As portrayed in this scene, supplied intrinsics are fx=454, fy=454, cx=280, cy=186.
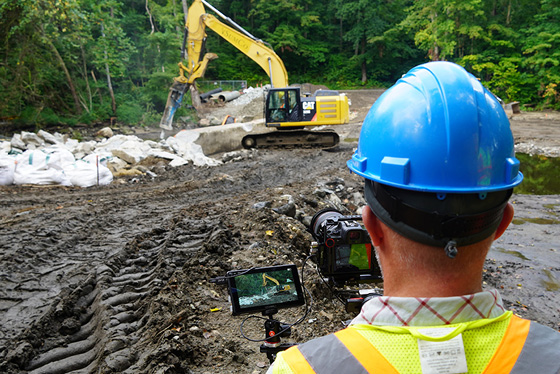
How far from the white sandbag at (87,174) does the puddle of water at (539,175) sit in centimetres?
950

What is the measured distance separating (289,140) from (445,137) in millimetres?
15536

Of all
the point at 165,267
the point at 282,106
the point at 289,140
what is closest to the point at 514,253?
the point at 165,267

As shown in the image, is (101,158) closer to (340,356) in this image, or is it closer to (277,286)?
(277,286)

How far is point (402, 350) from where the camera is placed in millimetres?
942

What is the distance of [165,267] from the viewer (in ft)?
15.9

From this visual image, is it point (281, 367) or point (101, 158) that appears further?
point (101, 158)

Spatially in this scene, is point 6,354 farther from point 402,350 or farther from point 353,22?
point 353,22

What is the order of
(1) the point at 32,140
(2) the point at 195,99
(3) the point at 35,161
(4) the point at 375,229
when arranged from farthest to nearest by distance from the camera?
(2) the point at 195,99
(1) the point at 32,140
(3) the point at 35,161
(4) the point at 375,229

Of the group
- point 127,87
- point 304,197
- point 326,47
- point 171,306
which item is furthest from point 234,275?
point 326,47

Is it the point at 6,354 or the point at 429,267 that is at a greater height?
the point at 429,267

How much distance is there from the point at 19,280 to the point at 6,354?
1580 mm

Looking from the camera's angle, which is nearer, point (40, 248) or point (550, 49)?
point (40, 248)

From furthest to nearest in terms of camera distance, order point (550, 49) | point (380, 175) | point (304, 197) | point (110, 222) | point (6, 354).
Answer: point (550, 49) → point (304, 197) → point (110, 222) → point (6, 354) → point (380, 175)

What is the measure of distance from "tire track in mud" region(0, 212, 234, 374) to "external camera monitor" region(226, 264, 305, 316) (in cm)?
167
